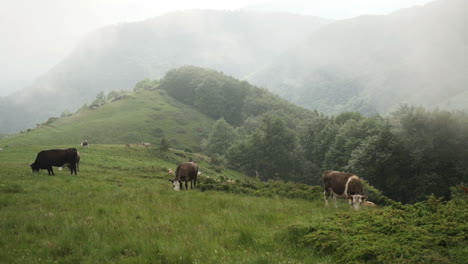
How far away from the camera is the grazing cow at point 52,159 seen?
24.1m

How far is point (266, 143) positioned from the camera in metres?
85.1

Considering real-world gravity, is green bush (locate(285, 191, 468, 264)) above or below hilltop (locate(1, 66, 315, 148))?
below

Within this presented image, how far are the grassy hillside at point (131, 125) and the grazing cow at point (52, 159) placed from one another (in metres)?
53.9

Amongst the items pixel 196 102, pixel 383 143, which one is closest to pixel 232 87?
pixel 196 102

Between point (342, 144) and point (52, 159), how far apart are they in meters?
58.7

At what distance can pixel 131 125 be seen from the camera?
114 metres

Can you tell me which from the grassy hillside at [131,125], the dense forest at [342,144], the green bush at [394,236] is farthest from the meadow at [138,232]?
the grassy hillside at [131,125]

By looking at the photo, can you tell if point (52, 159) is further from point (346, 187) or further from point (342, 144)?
point (342, 144)

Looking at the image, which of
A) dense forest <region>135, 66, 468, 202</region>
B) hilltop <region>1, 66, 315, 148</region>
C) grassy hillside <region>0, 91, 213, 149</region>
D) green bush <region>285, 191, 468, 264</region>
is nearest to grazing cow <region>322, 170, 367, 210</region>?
green bush <region>285, 191, 468, 264</region>

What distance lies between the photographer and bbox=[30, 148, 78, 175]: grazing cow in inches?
948

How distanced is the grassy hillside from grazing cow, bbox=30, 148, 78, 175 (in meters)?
53.9

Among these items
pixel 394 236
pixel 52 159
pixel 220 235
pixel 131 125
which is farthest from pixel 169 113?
pixel 394 236

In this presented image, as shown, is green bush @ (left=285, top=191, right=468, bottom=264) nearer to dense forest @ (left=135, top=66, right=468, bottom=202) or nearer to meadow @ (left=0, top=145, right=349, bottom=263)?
meadow @ (left=0, top=145, right=349, bottom=263)

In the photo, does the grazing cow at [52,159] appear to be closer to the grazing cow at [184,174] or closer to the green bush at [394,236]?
the grazing cow at [184,174]
